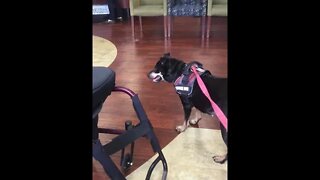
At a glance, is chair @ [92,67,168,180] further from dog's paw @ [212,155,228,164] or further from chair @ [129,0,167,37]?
chair @ [129,0,167,37]

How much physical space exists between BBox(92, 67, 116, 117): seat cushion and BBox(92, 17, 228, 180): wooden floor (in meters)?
0.43

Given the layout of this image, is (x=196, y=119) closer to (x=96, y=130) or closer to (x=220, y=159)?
(x=220, y=159)

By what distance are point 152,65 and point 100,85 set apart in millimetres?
1939

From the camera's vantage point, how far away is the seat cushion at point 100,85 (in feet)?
3.38

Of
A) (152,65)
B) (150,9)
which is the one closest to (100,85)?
(152,65)

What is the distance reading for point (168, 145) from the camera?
170cm

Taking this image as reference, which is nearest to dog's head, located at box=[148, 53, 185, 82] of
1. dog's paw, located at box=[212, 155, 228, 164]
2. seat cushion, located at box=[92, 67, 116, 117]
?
dog's paw, located at box=[212, 155, 228, 164]

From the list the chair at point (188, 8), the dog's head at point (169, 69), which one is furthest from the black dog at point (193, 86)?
the chair at point (188, 8)

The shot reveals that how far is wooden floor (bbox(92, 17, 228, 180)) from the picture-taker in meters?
1.88

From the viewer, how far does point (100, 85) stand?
3.48ft
